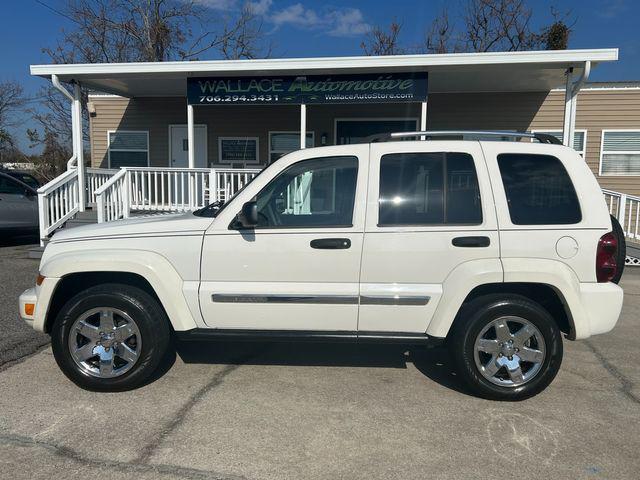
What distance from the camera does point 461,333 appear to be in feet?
12.3

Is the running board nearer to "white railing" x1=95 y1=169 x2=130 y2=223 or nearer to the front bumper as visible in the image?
the front bumper

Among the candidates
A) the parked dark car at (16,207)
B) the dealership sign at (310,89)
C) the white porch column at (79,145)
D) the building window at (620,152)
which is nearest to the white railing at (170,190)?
the white porch column at (79,145)

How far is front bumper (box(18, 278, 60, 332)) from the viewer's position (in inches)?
153

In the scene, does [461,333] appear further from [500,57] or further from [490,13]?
[490,13]

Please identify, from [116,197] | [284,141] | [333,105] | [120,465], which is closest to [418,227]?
[120,465]

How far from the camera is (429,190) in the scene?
380 cm

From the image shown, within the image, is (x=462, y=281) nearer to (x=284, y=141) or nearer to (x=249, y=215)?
(x=249, y=215)

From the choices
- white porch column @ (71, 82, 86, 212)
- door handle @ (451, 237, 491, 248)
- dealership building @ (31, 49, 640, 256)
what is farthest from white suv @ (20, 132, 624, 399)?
white porch column @ (71, 82, 86, 212)

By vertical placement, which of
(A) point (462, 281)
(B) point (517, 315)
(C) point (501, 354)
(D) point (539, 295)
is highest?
(A) point (462, 281)

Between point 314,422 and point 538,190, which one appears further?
point 538,190

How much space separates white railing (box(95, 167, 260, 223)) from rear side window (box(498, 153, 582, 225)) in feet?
22.2

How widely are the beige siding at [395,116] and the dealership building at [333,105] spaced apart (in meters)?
0.02

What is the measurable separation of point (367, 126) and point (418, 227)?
987 cm

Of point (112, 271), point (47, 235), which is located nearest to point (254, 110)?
point (47, 235)
